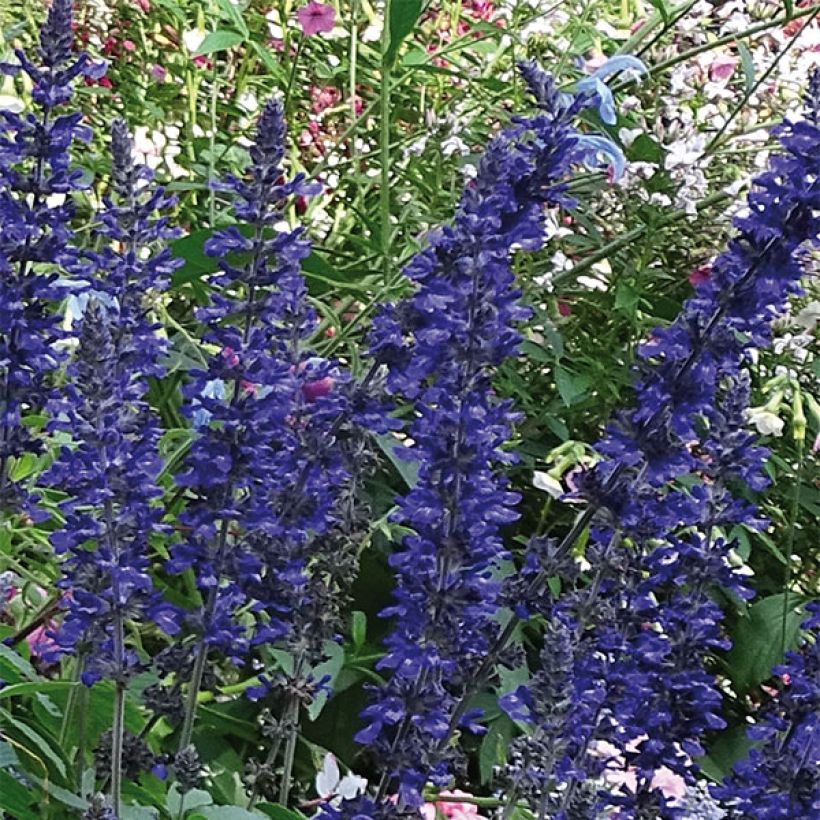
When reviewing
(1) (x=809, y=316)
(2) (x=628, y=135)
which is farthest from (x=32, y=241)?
(1) (x=809, y=316)

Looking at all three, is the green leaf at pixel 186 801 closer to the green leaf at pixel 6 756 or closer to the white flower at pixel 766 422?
the green leaf at pixel 6 756

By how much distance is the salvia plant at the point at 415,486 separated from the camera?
0.91 m

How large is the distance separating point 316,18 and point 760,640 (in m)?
1.05

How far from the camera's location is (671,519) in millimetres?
1001

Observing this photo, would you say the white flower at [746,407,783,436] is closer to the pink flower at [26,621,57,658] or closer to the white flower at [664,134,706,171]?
the white flower at [664,134,706,171]

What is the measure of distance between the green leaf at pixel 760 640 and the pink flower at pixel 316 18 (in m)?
1.00

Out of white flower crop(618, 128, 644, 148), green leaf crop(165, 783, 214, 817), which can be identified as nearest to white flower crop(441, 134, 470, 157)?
white flower crop(618, 128, 644, 148)

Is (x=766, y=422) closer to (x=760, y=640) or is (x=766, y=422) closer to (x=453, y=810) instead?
(x=760, y=640)

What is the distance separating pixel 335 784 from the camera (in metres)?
1.24

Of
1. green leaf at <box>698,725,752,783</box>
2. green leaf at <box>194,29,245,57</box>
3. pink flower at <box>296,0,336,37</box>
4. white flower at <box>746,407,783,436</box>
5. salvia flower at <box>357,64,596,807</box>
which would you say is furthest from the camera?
pink flower at <box>296,0,336,37</box>

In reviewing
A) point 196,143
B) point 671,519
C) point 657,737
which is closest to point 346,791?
point 657,737

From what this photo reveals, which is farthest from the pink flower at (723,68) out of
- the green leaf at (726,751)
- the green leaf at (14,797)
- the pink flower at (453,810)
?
the green leaf at (14,797)

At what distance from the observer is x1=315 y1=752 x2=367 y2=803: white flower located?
1.16m

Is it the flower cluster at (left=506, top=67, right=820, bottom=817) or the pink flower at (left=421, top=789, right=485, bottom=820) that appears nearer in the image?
the flower cluster at (left=506, top=67, right=820, bottom=817)
